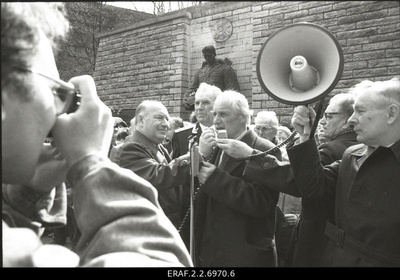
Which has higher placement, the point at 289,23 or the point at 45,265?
the point at 289,23

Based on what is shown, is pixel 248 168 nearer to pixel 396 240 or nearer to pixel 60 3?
pixel 396 240

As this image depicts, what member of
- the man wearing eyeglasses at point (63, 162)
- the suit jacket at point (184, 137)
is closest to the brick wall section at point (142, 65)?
the suit jacket at point (184, 137)

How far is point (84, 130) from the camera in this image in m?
0.74

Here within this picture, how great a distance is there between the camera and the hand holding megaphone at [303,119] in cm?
197

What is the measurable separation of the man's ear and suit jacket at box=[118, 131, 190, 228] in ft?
4.68

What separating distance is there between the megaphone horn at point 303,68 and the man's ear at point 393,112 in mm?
863

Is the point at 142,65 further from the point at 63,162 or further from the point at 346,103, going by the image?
the point at 63,162

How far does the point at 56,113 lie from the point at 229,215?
1.84 meters

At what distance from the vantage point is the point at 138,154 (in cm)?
328

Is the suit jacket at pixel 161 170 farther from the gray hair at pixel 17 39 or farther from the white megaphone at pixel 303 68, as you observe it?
the gray hair at pixel 17 39

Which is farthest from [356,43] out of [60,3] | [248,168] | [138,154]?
[60,3]

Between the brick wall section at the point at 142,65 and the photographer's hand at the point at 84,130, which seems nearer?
the photographer's hand at the point at 84,130

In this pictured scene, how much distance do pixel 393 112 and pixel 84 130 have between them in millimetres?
1806

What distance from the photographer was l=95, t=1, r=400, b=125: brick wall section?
187cm
